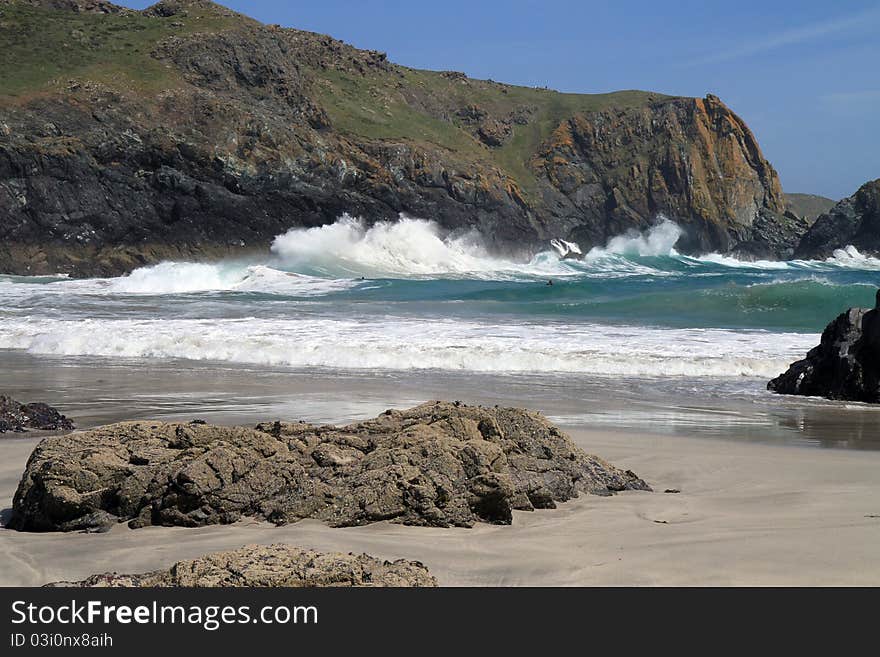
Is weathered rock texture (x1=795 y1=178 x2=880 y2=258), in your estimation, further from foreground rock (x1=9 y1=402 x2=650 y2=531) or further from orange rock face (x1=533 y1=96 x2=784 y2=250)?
foreground rock (x1=9 y1=402 x2=650 y2=531)

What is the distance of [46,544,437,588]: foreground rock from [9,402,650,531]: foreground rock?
1.05 meters

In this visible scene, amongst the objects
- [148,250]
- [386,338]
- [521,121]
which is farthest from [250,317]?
[521,121]

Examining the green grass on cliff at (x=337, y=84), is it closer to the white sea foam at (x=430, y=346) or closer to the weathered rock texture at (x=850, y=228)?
the weathered rock texture at (x=850, y=228)

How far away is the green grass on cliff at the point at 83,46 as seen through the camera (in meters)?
50.1

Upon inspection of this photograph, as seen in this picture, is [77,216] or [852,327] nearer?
[852,327]

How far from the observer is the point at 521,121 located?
81562 millimetres

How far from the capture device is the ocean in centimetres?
884

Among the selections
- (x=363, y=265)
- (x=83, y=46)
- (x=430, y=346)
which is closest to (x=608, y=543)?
(x=430, y=346)

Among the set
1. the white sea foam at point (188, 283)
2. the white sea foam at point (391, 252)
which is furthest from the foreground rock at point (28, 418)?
the white sea foam at point (391, 252)

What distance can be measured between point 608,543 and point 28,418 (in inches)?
192

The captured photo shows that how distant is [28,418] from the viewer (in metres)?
6.78

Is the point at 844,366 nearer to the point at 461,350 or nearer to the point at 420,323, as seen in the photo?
the point at 461,350

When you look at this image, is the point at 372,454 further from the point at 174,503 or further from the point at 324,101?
the point at 324,101
